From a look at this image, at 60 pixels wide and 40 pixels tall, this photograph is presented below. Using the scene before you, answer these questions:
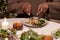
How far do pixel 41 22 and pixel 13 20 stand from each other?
290mm

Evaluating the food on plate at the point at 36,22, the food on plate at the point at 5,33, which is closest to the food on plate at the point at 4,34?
the food on plate at the point at 5,33

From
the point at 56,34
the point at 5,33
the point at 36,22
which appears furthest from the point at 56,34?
the point at 5,33

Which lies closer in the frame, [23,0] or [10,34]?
[10,34]

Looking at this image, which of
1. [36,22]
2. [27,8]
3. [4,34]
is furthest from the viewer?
[27,8]

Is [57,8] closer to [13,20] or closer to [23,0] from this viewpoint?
[23,0]

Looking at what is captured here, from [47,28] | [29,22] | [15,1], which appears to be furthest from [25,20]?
[15,1]

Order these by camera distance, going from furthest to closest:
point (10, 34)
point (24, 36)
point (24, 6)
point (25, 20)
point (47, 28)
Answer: point (24, 6) < point (25, 20) < point (47, 28) < point (10, 34) < point (24, 36)

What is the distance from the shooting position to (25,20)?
6.00 feet

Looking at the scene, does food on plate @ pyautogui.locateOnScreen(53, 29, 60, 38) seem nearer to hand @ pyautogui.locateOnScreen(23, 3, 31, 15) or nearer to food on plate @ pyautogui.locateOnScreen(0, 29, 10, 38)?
food on plate @ pyautogui.locateOnScreen(0, 29, 10, 38)

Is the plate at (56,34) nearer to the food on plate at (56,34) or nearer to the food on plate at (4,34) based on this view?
the food on plate at (56,34)

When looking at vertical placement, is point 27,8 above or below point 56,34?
above

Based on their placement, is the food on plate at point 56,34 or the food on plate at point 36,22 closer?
the food on plate at point 56,34

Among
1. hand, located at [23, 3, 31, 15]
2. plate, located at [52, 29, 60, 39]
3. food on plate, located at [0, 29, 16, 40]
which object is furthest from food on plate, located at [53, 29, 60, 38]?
hand, located at [23, 3, 31, 15]

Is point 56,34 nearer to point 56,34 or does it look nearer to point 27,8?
point 56,34
